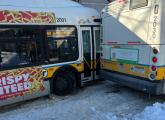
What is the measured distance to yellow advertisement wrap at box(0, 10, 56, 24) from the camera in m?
6.34

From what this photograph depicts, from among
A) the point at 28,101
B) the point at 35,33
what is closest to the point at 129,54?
the point at 35,33

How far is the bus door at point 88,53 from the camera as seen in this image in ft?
27.3

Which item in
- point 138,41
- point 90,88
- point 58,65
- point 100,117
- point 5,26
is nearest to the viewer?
point 100,117

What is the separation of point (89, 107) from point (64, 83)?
5.18ft

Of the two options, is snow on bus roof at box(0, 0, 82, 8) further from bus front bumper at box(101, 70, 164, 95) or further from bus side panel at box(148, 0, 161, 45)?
bus side panel at box(148, 0, 161, 45)

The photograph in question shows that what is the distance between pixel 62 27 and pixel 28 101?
7.80ft

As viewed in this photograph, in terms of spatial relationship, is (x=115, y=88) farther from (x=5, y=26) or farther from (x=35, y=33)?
(x=5, y=26)

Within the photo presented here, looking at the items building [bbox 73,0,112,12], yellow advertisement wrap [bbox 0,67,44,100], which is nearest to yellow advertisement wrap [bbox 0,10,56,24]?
yellow advertisement wrap [bbox 0,67,44,100]

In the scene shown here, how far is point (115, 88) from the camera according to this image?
8.52m

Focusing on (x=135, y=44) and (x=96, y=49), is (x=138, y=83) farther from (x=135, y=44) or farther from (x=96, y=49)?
(x=96, y=49)

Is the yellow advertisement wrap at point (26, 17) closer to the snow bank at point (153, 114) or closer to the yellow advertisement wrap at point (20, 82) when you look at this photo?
the yellow advertisement wrap at point (20, 82)

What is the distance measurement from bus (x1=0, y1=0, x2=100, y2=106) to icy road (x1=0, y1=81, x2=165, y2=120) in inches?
13.0

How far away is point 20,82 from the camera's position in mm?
6645

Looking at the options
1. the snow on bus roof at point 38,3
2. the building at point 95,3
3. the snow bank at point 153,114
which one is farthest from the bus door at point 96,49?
the building at point 95,3
